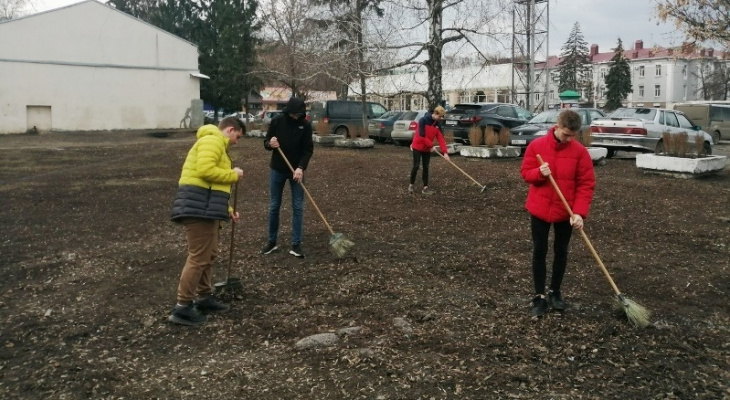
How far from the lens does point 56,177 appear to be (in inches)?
538

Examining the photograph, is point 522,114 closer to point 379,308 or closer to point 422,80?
point 422,80

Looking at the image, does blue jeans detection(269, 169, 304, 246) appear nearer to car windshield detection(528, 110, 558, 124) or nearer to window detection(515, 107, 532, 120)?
car windshield detection(528, 110, 558, 124)

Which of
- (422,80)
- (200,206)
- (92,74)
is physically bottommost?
(200,206)

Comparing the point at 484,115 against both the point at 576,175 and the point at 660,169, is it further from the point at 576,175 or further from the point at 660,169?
the point at 576,175

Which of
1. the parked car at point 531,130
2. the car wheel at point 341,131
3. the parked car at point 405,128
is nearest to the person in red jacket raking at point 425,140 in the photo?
the parked car at point 531,130

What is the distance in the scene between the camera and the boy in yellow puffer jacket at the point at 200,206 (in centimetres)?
464

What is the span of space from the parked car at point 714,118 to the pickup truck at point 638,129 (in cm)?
1193

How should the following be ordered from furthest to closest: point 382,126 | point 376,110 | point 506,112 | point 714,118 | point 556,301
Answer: point 714,118 < point 376,110 < point 382,126 < point 506,112 < point 556,301

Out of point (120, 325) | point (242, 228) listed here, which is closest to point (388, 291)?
point (120, 325)

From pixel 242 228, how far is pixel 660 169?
877cm

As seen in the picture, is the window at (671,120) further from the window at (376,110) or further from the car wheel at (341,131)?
the window at (376,110)

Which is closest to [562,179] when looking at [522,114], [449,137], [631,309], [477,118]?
[631,309]

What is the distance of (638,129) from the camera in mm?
15445

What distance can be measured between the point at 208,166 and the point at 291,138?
7.36ft
